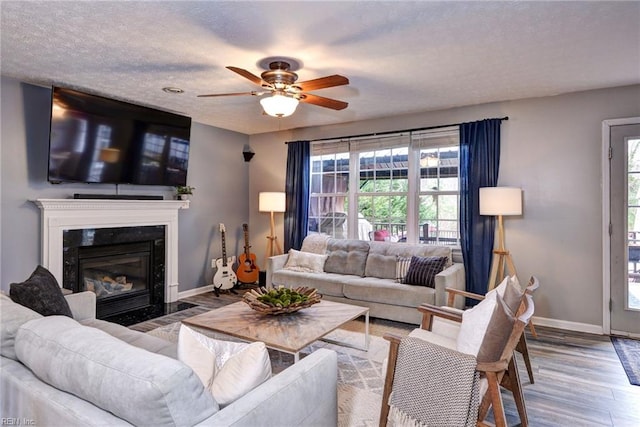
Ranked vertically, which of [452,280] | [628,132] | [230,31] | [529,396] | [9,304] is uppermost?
[230,31]

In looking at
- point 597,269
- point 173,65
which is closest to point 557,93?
point 597,269

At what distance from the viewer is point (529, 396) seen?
8.15ft

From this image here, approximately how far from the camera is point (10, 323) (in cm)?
150

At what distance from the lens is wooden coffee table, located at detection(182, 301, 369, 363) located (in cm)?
234

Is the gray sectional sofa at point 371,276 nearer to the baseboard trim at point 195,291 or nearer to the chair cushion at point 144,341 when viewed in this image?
the baseboard trim at point 195,291

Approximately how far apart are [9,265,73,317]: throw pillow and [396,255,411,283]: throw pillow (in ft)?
10.1

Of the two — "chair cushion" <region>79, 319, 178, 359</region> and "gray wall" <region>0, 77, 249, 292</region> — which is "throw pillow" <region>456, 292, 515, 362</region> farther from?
"gray wall" <region>0, 77, 249, 292</region>

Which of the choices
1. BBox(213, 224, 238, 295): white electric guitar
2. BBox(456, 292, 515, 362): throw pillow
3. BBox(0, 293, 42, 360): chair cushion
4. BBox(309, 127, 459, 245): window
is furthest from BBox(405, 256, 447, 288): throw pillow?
BBox(0, 293, 42, 360): chair cushion

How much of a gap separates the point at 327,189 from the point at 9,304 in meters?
4.16

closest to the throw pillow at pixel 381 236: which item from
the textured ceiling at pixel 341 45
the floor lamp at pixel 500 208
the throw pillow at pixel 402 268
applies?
the throw pillow at pixel 402 268

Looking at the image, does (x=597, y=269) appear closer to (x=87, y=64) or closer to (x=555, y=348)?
(x=555, y=348)

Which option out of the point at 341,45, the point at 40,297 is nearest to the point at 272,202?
the point at 341,45

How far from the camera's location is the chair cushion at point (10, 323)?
146cm

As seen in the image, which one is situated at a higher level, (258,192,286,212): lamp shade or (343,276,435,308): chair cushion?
(258,192,286,212): lamp shade
